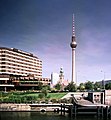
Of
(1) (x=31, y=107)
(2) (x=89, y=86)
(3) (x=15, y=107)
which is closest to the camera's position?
(3) (x=15, y=107)

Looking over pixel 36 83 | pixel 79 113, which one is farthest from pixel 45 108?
pixel 36 83

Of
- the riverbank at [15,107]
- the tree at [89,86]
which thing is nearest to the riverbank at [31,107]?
the riverbank at [15,107]

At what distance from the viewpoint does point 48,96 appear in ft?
445

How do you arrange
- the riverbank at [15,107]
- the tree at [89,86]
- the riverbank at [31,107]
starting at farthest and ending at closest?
the tree at [89,86] < the riverbank at [15,107] < the riverbank at [31,107]

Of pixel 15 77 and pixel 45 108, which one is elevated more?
pixel 15 77

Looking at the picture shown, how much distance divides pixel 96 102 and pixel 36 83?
7084cm

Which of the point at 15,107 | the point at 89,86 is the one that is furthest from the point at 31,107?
the point at 89,86

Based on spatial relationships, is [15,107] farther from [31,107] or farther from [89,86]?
[89,86]

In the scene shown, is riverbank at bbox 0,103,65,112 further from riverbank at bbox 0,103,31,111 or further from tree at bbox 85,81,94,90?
tree at bbox 85,81,94,90

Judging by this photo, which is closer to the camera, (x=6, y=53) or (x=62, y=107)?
(x=62, y=107)

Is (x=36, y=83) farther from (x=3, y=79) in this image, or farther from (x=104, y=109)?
(x=104, y=109)

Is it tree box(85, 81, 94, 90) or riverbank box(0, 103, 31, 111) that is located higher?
tree box(85, 81, 94, 90)

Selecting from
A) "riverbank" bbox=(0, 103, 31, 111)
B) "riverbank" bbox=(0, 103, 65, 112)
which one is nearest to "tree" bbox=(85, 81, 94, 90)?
"riverbank" bbox=(0, 103, 65, 112)

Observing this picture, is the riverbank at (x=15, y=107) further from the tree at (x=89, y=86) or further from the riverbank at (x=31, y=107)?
the tree at (x=89, y=86)
